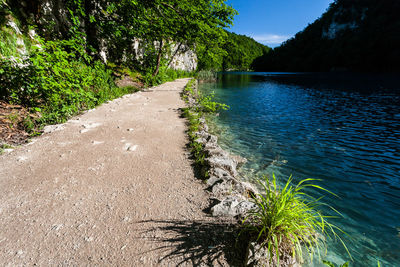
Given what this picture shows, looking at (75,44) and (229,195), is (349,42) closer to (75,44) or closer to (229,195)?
(75,44)

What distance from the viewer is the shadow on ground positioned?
2.07 m

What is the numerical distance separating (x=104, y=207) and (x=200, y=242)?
66.9 inches

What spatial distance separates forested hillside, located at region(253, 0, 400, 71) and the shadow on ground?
9174cm

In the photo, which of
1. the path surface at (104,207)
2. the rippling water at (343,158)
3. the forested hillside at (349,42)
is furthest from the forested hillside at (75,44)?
the forested hillside at (349,42)

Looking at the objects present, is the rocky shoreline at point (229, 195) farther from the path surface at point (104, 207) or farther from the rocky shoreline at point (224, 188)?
the path surface at point (104, 207)

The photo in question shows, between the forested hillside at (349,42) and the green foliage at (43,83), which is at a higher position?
the forested hillside at (349,42)

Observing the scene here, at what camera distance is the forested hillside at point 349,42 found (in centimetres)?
6525

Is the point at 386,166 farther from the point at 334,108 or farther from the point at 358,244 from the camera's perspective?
the point at 334,108

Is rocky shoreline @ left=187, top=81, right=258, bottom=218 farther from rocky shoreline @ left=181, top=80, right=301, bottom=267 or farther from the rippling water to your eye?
the rippling water

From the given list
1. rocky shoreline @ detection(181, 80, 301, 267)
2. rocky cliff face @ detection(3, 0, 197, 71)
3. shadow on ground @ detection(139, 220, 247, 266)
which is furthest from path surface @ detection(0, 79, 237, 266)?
rocky cliff face @ detection(3, 0, 197, 71)

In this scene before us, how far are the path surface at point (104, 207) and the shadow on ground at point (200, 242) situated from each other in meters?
0.01

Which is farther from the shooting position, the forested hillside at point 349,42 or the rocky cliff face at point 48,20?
the forested hillside at point 349,42

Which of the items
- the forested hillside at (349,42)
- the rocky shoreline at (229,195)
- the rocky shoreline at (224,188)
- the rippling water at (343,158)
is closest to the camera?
the rocky shoreline at (229,195)

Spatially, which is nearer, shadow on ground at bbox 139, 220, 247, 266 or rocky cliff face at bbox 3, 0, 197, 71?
shadow on ground at bbox 139, 220, 247, 266
